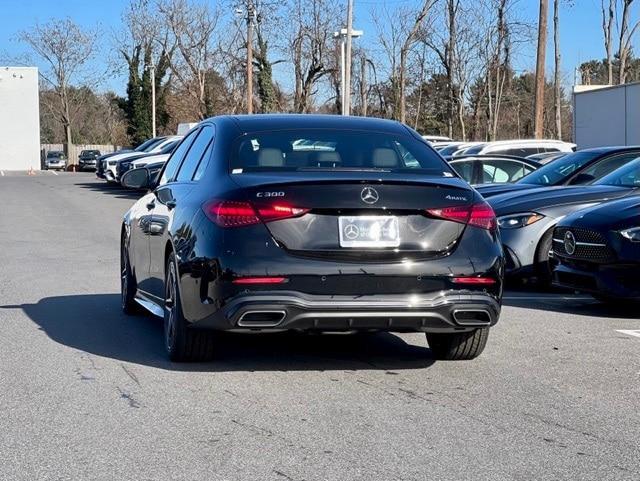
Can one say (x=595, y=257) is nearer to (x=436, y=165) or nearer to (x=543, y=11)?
(x=436, y=165)

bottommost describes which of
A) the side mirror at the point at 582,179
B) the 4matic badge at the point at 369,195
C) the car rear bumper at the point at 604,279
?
the car rear bumper at the point at 604,279

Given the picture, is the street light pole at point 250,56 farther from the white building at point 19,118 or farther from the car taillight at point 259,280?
the car taillight at point 259,280

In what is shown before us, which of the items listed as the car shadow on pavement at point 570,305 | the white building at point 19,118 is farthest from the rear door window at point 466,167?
the white building at point 19,118

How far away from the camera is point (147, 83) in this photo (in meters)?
70.0

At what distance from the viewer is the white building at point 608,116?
31594mm

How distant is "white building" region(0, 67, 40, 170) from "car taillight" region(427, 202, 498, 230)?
65520 mm

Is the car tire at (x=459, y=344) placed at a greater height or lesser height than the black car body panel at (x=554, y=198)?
lesser

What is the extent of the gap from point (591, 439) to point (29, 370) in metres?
3.52

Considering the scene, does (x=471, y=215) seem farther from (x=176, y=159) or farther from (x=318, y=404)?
(x=176, y=159)

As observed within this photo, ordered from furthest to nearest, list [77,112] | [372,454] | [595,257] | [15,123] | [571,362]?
[77,112], [15,123], [595,257], [571,362], [372,454]

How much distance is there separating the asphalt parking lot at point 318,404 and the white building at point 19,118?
62.1 m

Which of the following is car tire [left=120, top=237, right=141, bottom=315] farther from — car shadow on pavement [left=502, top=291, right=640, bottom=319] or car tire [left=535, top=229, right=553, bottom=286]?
car tire [left=535, top=229, right=553, bottom=286]

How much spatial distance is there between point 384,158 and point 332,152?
350 millimetres

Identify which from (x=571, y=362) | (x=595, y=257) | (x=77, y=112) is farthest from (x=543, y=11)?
(x=77, y=112)
